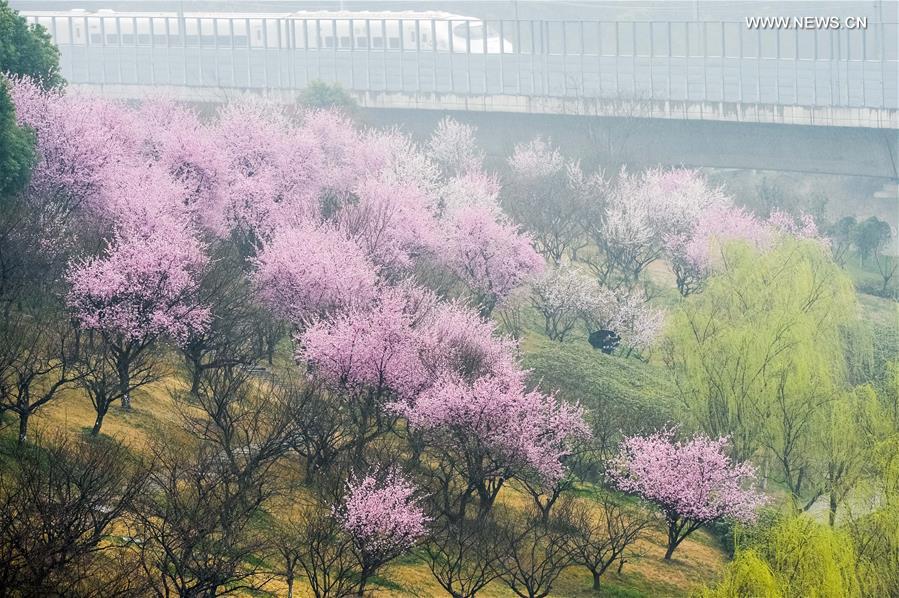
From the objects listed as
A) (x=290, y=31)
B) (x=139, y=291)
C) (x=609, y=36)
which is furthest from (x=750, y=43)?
(x=139, y=291)

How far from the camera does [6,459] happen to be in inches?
1331

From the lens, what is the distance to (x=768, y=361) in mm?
47688

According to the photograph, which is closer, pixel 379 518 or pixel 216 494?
Result: pixel 216 494

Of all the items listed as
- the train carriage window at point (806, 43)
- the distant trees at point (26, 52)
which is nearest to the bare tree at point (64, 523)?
the distant trees at point (26, 52)

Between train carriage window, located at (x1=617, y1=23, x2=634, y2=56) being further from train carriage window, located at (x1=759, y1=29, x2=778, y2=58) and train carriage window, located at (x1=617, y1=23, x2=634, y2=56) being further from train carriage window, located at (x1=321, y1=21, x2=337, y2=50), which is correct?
train carriage window, located at (x1=321, y1=21, x2=337, y2=50)

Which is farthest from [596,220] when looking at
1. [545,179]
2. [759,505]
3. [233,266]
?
[759,505]

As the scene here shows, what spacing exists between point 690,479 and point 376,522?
10796 mm

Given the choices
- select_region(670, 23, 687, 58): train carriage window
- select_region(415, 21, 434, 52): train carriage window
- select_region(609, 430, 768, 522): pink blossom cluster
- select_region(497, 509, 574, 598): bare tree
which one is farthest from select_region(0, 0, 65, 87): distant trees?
select_region(670, 23, 687, 58): train carriage window

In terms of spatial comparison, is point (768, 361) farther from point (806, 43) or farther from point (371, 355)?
point (806, 43)

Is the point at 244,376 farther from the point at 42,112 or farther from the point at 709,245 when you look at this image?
the point at 709,245

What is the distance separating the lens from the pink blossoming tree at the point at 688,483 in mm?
41625

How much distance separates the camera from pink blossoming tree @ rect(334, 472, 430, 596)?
34.8m

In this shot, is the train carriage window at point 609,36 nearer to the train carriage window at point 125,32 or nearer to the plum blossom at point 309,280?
the train carriage window at point 125,32

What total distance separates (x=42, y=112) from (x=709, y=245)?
101 ft
